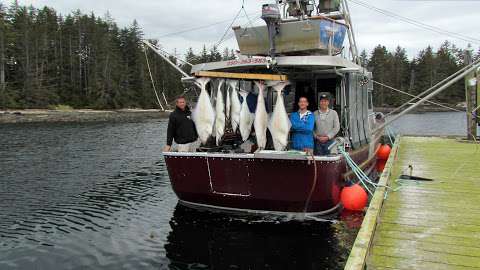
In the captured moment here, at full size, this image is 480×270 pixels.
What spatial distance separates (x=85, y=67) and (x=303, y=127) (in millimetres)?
75435

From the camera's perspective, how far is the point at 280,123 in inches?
332

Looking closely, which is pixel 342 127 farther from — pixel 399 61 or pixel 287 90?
pixel 399 61

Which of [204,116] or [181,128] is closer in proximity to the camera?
[204,116]

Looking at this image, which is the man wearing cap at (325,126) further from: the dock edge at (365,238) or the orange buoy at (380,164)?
the orange buoy at (380,164)

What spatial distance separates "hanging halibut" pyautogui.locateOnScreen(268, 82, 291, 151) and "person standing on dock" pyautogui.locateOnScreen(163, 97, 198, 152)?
2053 millimetres

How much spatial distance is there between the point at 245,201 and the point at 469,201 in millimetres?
4150

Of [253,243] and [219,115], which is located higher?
[219,115]

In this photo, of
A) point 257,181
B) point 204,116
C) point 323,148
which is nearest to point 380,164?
point 323,148

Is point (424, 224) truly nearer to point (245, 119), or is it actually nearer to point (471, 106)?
point (245, 119)

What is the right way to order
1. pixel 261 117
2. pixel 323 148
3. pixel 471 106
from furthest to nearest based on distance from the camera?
pixel 471 106
pixel 323 148
pixel 261 117

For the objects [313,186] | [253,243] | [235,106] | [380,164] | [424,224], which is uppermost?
[235,106]

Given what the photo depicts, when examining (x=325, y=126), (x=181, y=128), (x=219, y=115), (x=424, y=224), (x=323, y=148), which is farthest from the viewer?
(x=181, y=128)

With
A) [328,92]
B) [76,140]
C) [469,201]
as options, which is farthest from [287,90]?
[76,140]

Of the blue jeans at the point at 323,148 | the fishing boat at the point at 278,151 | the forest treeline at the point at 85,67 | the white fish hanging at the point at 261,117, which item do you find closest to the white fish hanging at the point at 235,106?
the fishing boat at the point at 278,151
